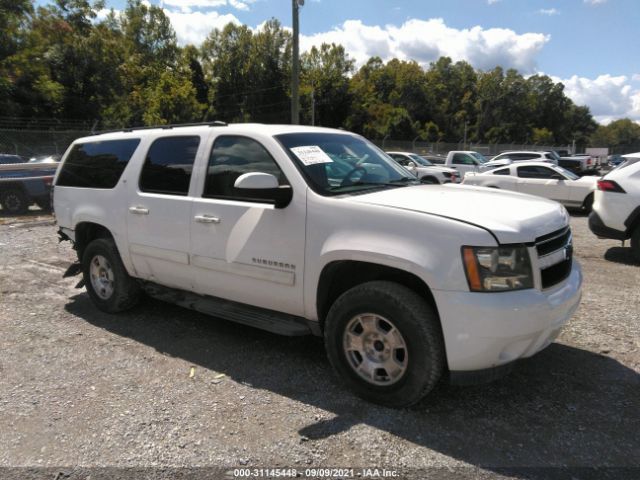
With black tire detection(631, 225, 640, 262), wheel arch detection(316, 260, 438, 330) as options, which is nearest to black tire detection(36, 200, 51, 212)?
wheel arch detection(316, 260, 438, 330)

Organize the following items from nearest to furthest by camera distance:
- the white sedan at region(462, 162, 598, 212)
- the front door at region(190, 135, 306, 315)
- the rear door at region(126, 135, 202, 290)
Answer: the front door at region(190, 135, 306, 315) < the rear door at region(126, 135, 202, 290) < the white sedan at region(462, 162, 598, 212)

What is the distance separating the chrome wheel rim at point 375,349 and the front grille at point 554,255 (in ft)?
3.18

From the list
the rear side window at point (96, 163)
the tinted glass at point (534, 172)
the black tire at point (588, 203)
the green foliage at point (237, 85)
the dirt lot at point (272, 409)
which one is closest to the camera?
the dirt lot at point (272, 409)

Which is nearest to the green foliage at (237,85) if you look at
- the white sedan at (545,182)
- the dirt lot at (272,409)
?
the white sedan at (545,182)

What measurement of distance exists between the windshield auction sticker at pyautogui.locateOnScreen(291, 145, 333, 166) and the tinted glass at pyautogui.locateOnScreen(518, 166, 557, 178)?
1174cm

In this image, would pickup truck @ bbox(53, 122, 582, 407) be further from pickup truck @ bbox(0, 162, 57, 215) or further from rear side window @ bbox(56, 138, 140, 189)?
pickup truck @ bbox(0, 162, 57, 215)

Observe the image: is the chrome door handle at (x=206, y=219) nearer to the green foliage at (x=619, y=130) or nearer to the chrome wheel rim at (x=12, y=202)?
the chrome wheel rim at (x=12, y=202)

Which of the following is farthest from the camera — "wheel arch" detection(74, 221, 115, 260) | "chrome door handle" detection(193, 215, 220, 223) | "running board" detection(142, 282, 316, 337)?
"wheel arch" detection(74, 221, 115, 260)

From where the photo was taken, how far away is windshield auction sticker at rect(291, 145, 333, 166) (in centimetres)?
377

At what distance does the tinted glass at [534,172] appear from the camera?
45.6 ft

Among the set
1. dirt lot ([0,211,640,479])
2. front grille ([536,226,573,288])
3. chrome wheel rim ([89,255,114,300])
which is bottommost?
dirt lot ([0,211,640,479])

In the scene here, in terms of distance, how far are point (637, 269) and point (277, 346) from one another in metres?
5.42

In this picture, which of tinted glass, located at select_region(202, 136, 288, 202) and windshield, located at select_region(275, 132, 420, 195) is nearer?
windshield, located at select_region(275, 132, 420, 195)

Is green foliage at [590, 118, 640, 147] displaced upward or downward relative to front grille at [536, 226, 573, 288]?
upward
